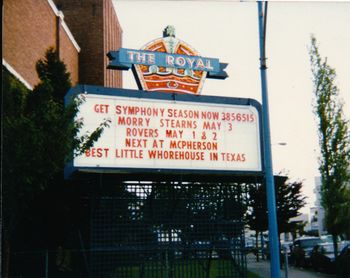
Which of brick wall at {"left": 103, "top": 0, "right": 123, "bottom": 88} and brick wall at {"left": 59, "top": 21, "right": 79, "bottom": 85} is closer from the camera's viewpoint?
brick wall at {"left": 59, "top": 21, "right": 79, "bottom": 85}

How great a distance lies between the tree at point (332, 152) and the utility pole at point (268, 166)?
9.61 meters

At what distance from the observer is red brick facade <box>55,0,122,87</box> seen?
28.6m

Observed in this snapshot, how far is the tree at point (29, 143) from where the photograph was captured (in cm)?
786

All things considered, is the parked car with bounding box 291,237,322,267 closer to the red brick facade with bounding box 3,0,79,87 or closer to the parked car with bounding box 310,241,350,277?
the parked car with bounding box 310,241,350,277

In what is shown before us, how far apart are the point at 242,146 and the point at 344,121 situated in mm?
8406

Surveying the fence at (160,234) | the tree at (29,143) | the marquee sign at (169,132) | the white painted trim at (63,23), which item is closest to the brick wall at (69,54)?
the white painted trim at (63,23)

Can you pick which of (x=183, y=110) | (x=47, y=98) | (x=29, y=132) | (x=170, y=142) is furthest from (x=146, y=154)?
(x=29, y=132)

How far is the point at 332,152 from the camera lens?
19.6 metres

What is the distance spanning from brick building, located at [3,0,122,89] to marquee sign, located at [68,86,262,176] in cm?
669

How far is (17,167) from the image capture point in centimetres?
788

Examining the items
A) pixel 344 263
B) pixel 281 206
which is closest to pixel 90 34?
pixel 281 206

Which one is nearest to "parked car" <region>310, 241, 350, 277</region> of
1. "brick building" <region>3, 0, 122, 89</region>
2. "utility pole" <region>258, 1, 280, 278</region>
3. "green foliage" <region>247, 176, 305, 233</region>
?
"green foliage" <region>247, 176, 305, 233</region>

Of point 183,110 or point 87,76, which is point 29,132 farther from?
point 87,76

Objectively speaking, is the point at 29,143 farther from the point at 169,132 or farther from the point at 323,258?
the point at 323,258
